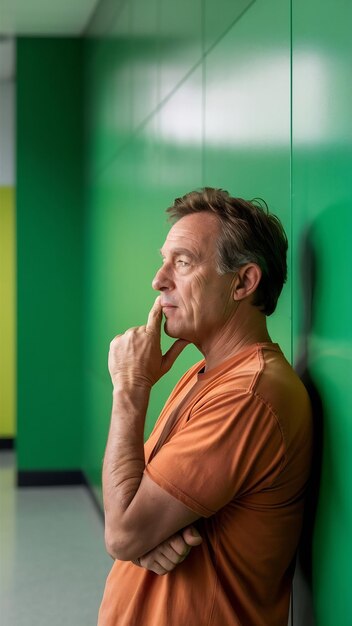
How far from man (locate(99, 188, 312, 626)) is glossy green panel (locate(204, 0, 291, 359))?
306mm

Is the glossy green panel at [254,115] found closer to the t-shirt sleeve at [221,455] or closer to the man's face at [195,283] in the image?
the man's face at [195,283]

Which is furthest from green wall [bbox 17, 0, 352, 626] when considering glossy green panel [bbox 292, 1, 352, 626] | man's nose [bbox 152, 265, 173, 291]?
man's nose [bbox 152, 265, 173, 291]

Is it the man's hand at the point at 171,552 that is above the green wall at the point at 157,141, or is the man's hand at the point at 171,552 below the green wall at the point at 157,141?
below

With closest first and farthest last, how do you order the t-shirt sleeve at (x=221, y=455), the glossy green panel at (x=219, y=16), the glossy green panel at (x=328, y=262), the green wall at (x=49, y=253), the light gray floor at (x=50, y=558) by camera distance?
1. the t-shirt sleeve at (x=221, y=455)
2. the glossy green panel at (x=328, y=262)
3. the glossy green panel at (x=219, y=16)
4. the light gray floor at (x=50, y=558)
5. the green wall at (x=49, y=253)

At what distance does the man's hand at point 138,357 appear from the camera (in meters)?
2.09

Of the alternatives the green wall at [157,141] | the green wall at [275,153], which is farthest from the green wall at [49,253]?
the green wall at [275,153]

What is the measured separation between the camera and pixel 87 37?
25.4 feet

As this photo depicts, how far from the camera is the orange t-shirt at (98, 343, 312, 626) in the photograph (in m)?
1.85

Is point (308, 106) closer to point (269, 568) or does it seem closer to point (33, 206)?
point (269, 568)

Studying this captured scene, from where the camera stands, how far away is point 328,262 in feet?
6.77

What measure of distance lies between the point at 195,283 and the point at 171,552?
0.61 m

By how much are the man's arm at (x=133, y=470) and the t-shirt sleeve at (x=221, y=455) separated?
0.11 feet

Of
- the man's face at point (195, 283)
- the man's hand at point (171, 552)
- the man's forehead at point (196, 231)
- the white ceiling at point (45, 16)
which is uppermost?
the white ceiling at point (45, 16)

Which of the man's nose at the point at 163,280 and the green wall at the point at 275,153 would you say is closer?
the green wall at the point at 275,153
